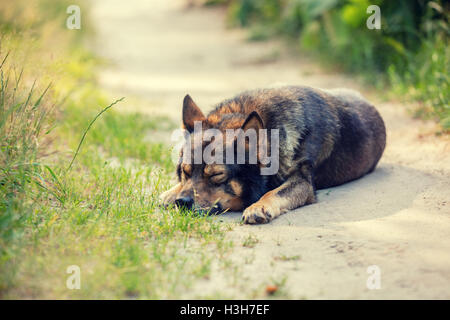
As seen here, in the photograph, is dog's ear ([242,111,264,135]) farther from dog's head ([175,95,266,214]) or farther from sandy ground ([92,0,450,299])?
sandy ground ([92,0,450,299])

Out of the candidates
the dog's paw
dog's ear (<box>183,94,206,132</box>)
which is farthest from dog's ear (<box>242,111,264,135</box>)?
the dog's paw

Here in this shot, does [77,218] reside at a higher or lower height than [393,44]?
lower

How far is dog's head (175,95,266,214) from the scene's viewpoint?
415 centimetres

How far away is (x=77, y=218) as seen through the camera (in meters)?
3.64

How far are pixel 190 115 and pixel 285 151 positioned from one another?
0.99 metres

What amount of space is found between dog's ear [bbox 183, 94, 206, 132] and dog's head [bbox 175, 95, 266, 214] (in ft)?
0.72

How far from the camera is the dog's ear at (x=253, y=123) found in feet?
13.7

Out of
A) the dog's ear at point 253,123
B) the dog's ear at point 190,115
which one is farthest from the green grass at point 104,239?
the dog's ear at point 253,123

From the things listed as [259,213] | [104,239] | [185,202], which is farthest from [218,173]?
[104,239]

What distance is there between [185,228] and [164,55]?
1008 centimetres

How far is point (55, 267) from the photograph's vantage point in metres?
3.02

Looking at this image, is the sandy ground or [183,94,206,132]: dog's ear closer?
the sandy ground

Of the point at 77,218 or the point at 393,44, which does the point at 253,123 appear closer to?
the point at 77,218

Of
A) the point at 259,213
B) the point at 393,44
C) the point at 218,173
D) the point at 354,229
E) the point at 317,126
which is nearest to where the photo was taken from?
the point at 354,229
